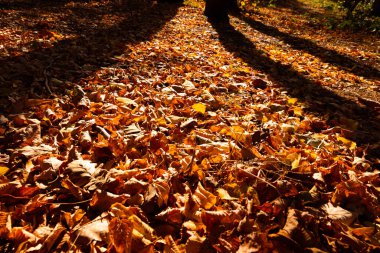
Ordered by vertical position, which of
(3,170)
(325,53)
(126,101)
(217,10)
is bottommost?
(3,170)

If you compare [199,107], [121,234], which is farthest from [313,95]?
[121,234]

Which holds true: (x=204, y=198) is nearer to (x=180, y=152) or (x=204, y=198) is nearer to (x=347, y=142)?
(x=180, y=152)

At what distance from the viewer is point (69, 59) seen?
3.76 m

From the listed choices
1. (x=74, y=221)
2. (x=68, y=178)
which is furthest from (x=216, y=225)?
(x=68, y=178)

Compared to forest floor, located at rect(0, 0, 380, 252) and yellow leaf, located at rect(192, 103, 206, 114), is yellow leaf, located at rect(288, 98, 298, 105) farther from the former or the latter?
yellow leaf, located at rect(192, 103, 206, 114)

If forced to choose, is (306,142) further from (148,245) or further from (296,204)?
(148,245)

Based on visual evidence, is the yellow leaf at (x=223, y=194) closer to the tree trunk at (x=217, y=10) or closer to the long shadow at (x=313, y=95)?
the long shadow at (x=313, y=95)

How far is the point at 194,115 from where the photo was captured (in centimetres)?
260

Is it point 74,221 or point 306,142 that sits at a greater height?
point 306,142

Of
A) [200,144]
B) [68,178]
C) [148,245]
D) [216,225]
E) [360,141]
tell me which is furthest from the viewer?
[360,141]

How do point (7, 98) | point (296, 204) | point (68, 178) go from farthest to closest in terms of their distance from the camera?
point (7, 98), point (68, 178), point (296, 204)

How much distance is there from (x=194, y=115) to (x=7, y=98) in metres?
1.68

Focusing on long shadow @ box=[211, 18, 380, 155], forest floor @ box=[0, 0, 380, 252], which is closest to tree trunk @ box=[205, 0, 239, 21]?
long shadow @ box=[211, 18, 380, 155]

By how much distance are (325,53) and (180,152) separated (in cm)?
447
